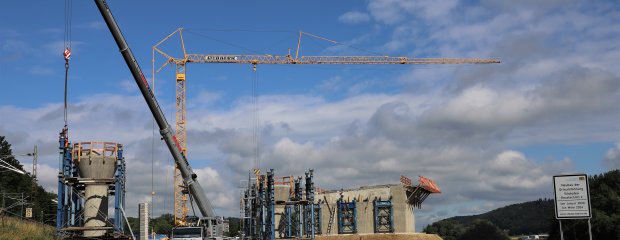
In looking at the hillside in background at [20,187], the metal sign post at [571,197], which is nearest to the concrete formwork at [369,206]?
the hillside in background at [20,187]

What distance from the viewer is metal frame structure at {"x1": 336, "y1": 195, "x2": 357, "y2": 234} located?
103m

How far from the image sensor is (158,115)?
5825 cm

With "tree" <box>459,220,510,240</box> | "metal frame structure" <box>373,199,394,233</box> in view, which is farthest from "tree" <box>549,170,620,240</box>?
"tree" <box>459,220,510,240</box>

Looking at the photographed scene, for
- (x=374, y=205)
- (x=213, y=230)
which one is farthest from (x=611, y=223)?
(x=213, y=230)

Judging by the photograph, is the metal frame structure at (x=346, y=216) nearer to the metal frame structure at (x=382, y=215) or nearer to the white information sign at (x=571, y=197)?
the metal frame structure at (x=382, y=215)

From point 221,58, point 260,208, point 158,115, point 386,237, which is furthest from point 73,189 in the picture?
point 221,58

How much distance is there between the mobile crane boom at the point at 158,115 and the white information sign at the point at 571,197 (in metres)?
40.5

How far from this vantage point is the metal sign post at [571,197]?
20953mm

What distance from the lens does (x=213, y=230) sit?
59281 mm

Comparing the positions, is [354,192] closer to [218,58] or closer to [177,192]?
[177,192]

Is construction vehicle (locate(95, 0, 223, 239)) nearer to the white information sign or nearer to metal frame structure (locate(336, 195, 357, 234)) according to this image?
the white information sign

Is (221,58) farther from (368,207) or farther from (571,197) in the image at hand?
(571,197)

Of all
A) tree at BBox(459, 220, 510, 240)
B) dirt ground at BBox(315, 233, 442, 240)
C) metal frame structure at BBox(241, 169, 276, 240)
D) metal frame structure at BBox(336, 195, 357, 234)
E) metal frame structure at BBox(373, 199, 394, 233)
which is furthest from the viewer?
tree at BBox(459, 220, 510, 240)

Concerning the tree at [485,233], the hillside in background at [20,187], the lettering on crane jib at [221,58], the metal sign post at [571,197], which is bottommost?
the tree at [485,233]
